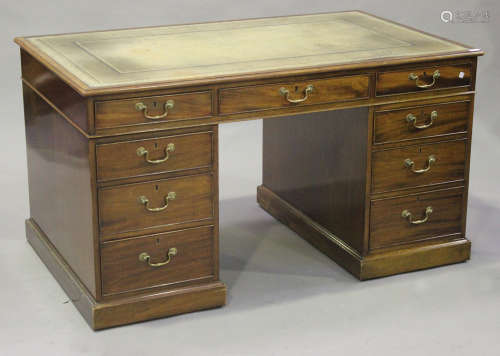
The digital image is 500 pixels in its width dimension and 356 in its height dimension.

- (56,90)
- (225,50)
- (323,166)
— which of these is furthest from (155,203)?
(323,166)

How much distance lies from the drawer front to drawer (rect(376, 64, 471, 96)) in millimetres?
73

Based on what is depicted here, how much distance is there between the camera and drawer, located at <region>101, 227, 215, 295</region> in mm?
3746

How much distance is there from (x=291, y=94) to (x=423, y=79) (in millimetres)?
518

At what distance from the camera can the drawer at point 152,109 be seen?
3561 mm

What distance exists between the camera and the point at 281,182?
4766 millimetres

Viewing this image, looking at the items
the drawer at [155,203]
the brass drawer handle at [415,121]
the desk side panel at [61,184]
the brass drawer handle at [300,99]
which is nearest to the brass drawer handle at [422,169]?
the brass drawer handle at [415,121]

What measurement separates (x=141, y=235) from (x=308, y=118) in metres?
1.01

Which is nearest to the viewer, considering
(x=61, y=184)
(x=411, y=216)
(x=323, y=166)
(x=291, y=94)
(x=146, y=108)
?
(x=146, y=108)

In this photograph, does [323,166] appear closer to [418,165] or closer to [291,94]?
[418,165]

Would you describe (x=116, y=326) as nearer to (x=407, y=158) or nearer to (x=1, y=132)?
(x=407, y=158)

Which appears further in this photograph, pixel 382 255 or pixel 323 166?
pixel 323 166

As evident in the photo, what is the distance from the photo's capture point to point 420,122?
13.4 ft

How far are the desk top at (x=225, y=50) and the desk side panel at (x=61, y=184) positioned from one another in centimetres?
21

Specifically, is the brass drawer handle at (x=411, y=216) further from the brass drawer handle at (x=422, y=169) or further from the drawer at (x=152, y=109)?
the drawer at (x=152, y=109)
